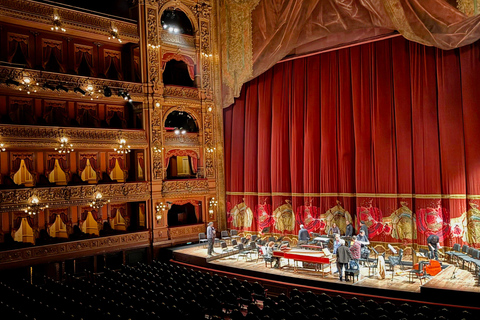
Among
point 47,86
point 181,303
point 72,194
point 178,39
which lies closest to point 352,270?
point 181,303

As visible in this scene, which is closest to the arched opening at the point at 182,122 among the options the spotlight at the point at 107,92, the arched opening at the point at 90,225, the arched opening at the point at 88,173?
the arched opening at the point at 88,173

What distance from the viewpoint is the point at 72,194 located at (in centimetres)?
1748

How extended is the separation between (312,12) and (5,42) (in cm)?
1386

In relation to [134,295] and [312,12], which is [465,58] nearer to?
[312,12]

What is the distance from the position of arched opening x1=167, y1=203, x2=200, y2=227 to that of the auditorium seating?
895 centimetres

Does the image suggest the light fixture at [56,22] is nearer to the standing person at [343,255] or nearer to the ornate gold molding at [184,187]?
the ornate gold molding at [184,187]

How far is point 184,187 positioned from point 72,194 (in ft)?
18.5

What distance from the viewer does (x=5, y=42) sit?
18016mm

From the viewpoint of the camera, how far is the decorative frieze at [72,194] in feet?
51.9

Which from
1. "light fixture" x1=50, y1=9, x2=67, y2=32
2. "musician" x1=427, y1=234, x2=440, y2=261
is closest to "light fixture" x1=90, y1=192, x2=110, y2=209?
"light fixture" x1=50, y1=9, x2=67, y2=32

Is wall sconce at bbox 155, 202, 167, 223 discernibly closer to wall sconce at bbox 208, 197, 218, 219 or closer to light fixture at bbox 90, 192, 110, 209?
light fixture at bbox 90, 192, 110, 209

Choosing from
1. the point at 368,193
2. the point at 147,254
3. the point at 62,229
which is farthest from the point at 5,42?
the point at 368,193

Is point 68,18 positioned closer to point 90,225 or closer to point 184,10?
point 184,10

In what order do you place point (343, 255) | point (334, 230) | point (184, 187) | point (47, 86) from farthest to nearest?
point (184, 187), point (334, 230), point (47, 86), point (343, 255)
